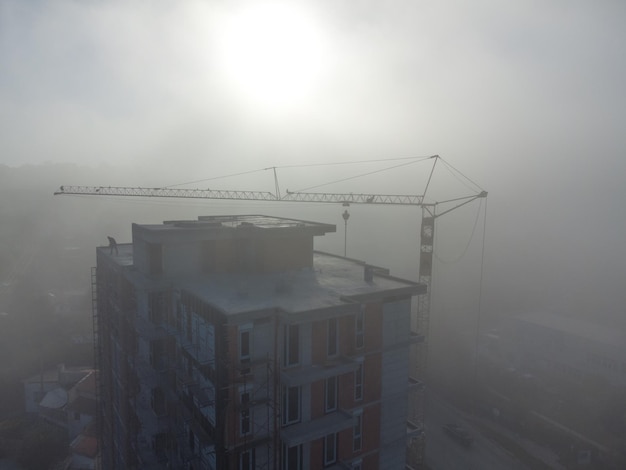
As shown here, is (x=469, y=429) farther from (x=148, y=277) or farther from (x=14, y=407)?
(x=14, y=407)

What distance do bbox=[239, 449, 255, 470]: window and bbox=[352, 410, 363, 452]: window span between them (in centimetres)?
219

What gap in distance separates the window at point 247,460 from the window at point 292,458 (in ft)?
1.99

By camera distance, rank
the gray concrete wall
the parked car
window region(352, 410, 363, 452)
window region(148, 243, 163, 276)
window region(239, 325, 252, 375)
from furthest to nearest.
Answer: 1. the parked car
2. window region(148, 243, 163, 276)
3. the gray concrete wall
4. window region(352, 410, 363, 452)
5. window region(239, 325, 252, 375)

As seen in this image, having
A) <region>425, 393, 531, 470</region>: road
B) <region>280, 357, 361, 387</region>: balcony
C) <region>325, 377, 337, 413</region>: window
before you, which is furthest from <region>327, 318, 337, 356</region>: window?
<region>425, 393, 531, 470</region>: road

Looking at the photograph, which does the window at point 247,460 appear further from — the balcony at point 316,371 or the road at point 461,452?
the road at point 461,452

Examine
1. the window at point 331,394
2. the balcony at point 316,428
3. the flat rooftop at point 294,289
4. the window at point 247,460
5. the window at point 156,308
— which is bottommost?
the window at point 247,460

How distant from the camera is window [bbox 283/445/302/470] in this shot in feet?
25.1

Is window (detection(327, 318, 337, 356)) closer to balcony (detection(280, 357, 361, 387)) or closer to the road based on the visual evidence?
balcony (detection(280, 357, 361, 387))

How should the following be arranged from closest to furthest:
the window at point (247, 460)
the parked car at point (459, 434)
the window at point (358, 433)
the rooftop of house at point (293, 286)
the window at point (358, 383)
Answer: the window at point (247, 460) < the rooftop of house at point (293, 286) < the window at point (358, 383) < the window at point (358, 433) < the parked car at point (459, 434)

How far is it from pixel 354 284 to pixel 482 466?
1742 centimetres

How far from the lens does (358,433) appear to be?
28.5 ft

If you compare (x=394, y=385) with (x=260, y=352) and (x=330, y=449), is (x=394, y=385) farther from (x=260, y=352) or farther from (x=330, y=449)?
(x=260, y=352)

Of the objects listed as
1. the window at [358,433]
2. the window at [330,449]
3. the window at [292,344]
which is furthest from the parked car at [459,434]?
the window at [292,344]

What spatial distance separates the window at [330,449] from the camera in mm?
8242
